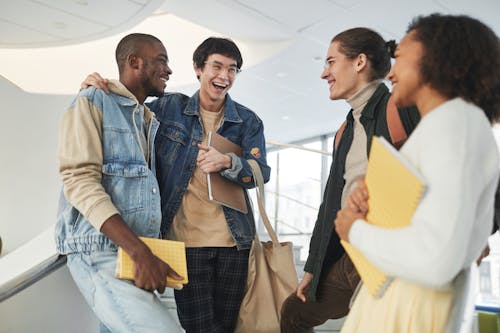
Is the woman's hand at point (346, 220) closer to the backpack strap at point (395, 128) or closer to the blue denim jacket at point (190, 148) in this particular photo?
the backpack strap at point (395, 128)

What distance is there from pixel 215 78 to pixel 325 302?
112cm

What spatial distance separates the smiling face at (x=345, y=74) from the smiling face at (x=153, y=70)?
2.21ft

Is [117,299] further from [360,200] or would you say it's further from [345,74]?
[345,74]

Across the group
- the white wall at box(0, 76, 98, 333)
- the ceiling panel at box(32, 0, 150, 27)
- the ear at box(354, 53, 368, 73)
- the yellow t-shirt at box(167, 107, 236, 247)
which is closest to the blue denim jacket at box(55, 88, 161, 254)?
the yellow t-shirt at box(167, 107, 236, 247)

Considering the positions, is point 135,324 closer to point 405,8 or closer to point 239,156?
point 239,156

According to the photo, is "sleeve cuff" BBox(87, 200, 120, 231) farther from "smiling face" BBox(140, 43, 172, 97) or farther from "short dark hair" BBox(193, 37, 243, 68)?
"short dark hair" BBox(193, 37, 243, 68)

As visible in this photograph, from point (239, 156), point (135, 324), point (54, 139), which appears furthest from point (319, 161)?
point (135, 324)

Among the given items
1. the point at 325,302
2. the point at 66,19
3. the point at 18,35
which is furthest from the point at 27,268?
the point at 18,35

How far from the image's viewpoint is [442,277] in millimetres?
955

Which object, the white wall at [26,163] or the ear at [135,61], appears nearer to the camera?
the ear at [135,61]

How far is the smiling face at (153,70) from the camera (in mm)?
2043

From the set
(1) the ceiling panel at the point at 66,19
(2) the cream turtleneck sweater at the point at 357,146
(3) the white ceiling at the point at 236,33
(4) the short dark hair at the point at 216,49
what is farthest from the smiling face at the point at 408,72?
(1) the ceiling panel at the point at 66,19

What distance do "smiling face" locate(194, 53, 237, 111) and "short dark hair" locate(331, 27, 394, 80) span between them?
594 millimetres

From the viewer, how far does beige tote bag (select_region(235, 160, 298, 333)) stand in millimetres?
2148
